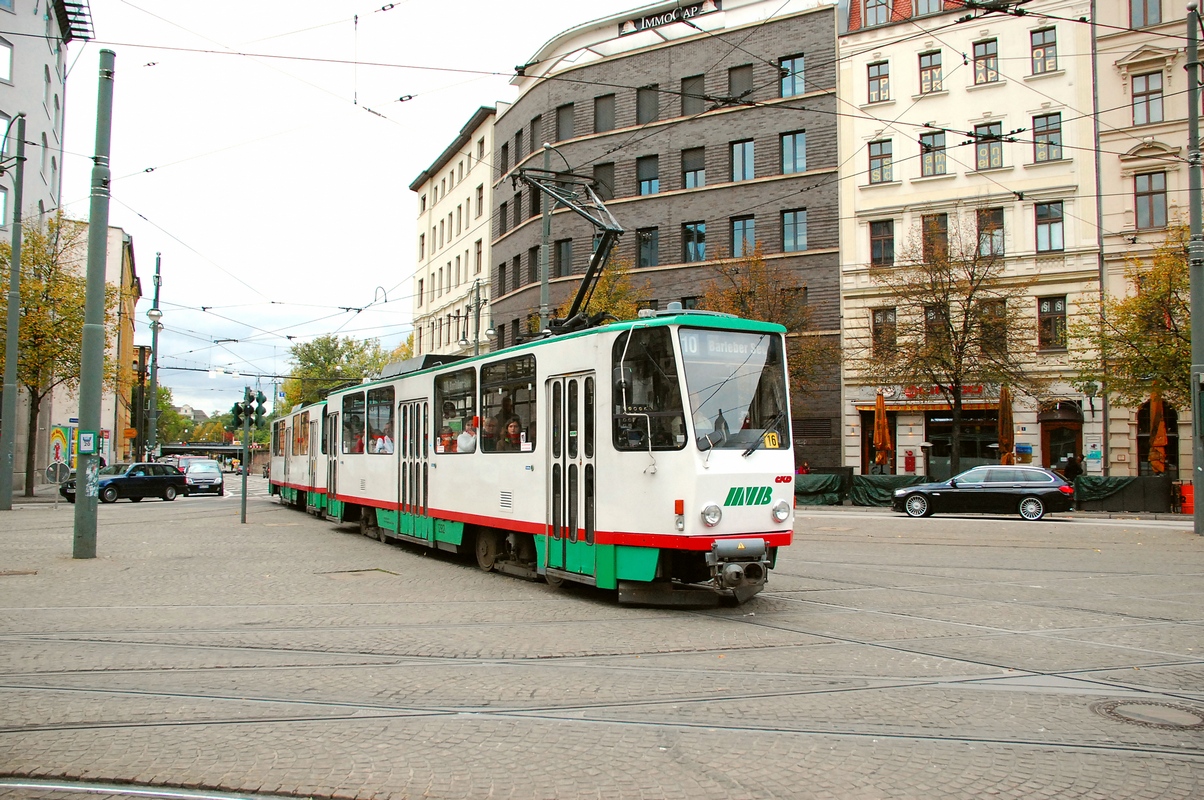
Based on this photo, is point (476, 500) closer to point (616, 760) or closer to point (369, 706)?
point (369, 706)

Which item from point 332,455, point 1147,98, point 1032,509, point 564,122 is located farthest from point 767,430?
point 564,122

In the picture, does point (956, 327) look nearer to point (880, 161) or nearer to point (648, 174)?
point (880, 161)

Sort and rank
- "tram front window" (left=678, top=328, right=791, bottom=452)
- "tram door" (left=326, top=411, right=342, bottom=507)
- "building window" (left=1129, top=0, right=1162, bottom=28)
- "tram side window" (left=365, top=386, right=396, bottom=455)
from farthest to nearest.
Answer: "building window" (left=1129, top=0, right=1162, bottom=28), "tram door" (left=326, top=411, right=342, bottom=507), "tram side window" (left=365, top=386, right=396, bottom=455), "tram front window" (left=678, top=328, right=791, bottom=452)

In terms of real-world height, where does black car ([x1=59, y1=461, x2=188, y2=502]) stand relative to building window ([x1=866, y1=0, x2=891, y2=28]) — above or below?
below

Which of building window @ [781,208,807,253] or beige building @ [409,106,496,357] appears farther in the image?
beige building @ [409,106,496,357]

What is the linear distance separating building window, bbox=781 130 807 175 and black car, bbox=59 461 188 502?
26628 millimetres

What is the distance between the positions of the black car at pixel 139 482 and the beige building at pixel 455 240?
13.8 m

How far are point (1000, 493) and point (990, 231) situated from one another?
10540 millimetres

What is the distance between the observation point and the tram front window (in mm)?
9430

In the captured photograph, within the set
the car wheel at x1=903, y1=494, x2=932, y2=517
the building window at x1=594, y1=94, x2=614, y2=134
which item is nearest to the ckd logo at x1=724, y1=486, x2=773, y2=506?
the car wheel at x1=903, y1=494, x2=932, y2=517

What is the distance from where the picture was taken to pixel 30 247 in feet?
109

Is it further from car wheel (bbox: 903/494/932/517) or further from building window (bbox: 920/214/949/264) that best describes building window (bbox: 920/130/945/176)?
car wheel (bbox: 903/494/932/517)

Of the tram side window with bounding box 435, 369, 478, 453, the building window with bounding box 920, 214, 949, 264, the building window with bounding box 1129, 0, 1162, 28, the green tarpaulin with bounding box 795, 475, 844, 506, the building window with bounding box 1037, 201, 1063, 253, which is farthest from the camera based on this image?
the building window with bounding box 1037, 201, 1063, 253

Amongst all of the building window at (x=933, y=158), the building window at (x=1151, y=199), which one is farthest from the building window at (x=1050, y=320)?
the building window at (x=933, y=158)
